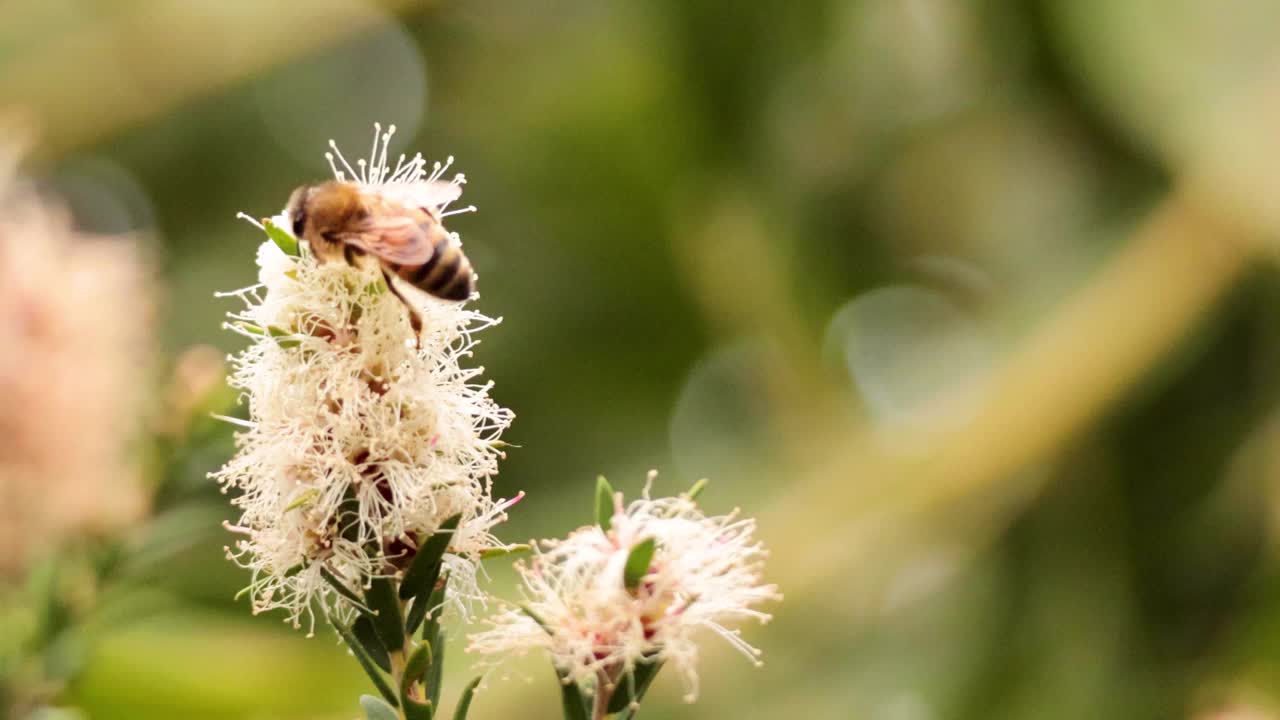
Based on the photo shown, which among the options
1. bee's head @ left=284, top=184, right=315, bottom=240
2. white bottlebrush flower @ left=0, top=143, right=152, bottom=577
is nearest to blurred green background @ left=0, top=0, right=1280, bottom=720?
white bottlebrush flower @ left=0, top=143, right=152, bottom=577

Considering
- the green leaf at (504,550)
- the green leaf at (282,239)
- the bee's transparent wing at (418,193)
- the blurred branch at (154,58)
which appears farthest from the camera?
the blurred branch at (154,58)

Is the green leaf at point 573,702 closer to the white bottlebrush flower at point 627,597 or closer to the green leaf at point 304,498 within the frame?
the white bottlebrush flower at point 627,597

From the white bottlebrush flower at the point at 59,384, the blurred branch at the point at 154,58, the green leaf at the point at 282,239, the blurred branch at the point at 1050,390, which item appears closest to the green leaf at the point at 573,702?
the green leaf at the point at 282,239

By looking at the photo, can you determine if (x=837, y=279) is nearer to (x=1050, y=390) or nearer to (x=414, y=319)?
(x=1050, y=390)

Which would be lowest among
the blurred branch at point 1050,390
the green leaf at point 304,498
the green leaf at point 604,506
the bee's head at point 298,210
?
the green leaf at point 604,506

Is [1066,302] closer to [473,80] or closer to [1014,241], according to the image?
[1014,241]

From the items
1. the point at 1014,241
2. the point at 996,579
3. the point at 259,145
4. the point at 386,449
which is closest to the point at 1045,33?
the point at 1014,241

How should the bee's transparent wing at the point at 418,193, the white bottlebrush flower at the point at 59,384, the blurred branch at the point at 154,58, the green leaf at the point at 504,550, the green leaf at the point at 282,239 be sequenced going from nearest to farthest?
the green leaf at the point at 504,550, the green leaf at the point at 282,239, the bee's transparent wing at the point at 418,193, the white bottlebrush flower at the point at 59,384, the blurred branch at the point at 154,58
